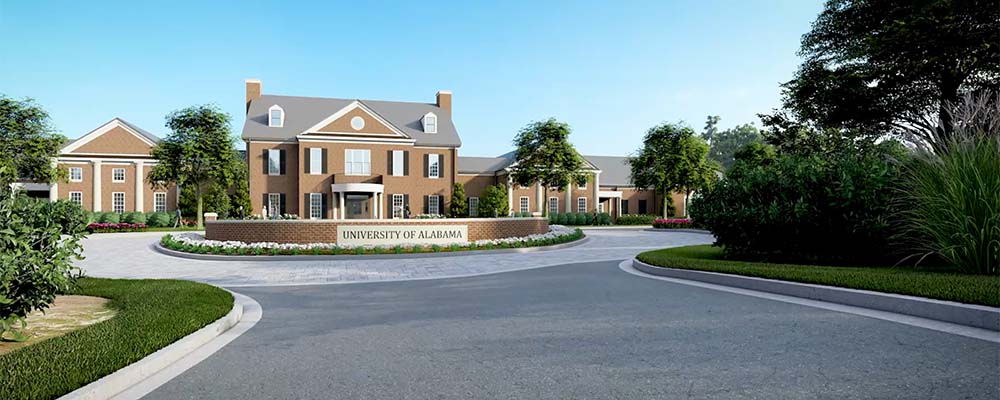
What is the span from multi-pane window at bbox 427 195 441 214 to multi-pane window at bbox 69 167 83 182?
2633 centimetres

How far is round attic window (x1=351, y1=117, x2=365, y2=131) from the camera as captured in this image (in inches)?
1443

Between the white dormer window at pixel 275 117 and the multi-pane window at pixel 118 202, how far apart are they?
14321 mm

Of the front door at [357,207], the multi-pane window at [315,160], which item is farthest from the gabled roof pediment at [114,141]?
the front door at [357,207]

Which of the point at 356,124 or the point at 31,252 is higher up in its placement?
the point at 356,124

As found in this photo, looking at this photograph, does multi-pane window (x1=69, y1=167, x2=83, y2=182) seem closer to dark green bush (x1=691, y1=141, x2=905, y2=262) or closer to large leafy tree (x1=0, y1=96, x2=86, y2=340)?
large leafy tree (x1=0, y1=96, x2=86, y2=340)

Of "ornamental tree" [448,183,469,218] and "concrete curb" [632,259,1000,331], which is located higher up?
"ornamental tree" [448,183,469,218]

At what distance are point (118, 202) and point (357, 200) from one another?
65.8 feet

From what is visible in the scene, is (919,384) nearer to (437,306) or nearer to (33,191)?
(437,306)

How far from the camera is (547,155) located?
1337 inches

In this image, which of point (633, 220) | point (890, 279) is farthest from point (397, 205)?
point (890, 279)

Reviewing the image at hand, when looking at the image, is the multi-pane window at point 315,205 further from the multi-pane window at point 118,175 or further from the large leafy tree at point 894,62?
the large leafy tree at point 894,62

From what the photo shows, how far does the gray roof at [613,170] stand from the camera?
166 feet

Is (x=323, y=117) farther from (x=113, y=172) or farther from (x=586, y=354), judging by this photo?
(x=586, y=354)

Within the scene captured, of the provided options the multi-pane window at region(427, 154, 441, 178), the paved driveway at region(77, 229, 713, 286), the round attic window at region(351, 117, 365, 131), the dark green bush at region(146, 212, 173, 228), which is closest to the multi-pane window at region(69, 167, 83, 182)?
the dark green bush at region(146, 212, 173, 228)
